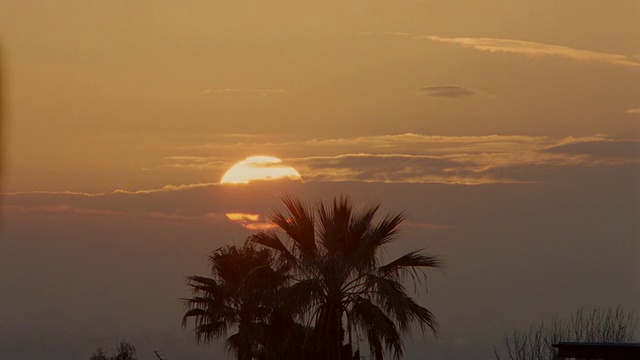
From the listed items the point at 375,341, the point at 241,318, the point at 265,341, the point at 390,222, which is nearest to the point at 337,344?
the point at 375,341

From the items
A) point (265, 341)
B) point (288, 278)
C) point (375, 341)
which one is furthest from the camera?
point (265, 341)

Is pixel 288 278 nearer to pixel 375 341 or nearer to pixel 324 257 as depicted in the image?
pixel 324 257

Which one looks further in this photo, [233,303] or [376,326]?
[233,303]

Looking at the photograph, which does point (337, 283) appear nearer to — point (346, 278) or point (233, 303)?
point (346, 278)

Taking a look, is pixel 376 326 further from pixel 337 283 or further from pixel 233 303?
pixel 233 303

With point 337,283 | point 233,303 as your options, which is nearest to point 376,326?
point 337,283

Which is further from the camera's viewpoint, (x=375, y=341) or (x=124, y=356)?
(x=124, y=356)

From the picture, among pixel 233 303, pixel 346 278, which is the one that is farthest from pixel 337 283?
pixel 233 303

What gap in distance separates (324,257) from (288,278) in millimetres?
1609

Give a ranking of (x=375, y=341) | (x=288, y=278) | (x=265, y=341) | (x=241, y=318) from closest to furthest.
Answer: (x=375, y=341)
(x=288, y=278)
(x=265, y=341)
(x=241, y=318)

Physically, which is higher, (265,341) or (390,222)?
(390,222)

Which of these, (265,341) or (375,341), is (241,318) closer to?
(265,341)

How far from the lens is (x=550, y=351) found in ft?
180

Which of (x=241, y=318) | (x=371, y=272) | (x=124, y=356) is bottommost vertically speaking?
(x=124, y=356)
